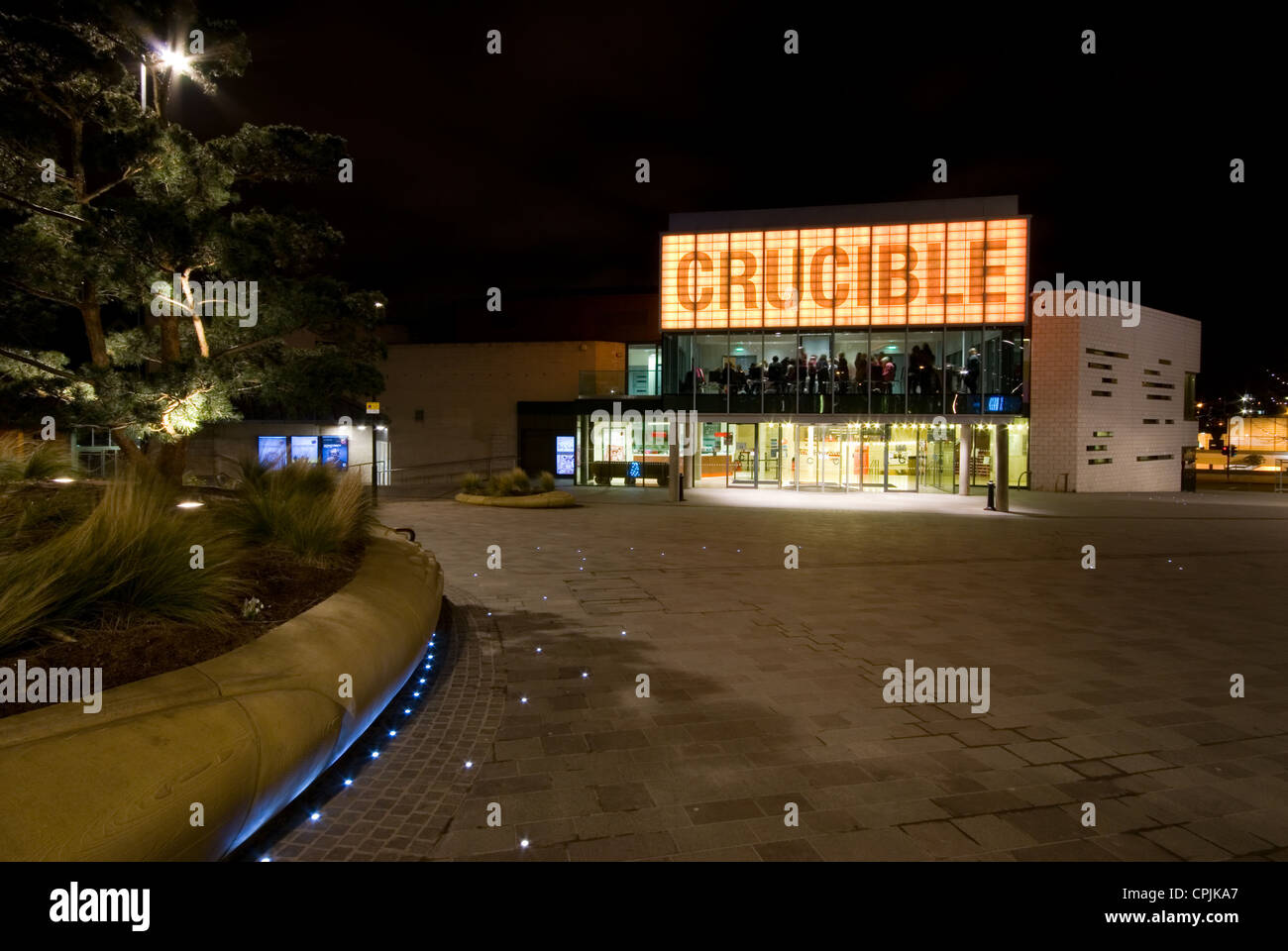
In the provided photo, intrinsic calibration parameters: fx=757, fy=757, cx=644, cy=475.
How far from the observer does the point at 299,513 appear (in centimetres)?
730

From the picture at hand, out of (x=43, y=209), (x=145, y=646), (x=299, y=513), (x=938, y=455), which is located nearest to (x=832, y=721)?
(x=145, y=646)

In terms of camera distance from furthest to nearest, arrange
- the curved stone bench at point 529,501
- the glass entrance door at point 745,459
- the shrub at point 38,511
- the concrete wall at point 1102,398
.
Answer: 1. the glass entrance door at point 745,459
2. the concrete wall at point 1102,398
3. the curved stone bench at point 529,501
4. the shrub at point 38,511

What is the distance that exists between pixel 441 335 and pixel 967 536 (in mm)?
36805

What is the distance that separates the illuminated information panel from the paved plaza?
1715cm

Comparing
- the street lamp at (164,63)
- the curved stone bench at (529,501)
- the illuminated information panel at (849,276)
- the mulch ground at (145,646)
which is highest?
the illuminated information panel at (849,276)

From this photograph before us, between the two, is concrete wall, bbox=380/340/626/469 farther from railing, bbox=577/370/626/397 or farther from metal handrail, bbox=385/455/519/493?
railing, bbox=577/370/626/397

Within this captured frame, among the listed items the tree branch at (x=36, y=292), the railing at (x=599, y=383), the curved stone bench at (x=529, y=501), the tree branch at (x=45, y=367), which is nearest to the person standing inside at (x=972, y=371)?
the railing at (x=599, y=383)

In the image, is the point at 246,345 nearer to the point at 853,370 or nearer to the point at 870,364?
the point at 870,364

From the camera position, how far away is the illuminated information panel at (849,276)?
2686cm

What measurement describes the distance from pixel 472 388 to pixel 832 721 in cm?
2952

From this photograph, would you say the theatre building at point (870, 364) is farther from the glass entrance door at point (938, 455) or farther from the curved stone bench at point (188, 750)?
the curved stone bench at point (188, 750)

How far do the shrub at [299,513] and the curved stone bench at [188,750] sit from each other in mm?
2254

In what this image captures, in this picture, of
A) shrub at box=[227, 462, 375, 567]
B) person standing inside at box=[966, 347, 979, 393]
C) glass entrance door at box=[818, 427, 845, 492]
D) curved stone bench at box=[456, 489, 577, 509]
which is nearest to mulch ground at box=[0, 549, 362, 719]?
shrub at box=[227, 462, 375, 567]

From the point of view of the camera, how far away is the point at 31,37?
710 cm
